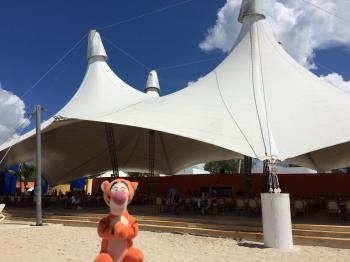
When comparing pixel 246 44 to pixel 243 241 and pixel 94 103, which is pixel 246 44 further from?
pixel 243 241

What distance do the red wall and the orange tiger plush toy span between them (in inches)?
470

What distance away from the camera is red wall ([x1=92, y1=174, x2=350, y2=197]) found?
603 inches

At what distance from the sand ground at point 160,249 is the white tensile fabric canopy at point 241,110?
2.50 metres

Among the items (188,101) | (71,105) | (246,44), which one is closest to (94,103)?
(71,105)

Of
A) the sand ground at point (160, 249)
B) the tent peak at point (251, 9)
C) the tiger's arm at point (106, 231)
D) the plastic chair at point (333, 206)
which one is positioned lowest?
the sand ground at point (160, 249)

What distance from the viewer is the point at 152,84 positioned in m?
27.4

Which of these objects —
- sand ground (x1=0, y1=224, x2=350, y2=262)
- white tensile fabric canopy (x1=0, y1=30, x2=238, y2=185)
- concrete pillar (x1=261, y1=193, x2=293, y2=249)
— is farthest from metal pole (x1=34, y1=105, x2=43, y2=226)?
concrete pillar (x1=261, y1=193, x2=293, y2=249)

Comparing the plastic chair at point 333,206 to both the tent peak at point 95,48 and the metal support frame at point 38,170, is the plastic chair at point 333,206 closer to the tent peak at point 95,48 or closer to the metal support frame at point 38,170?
the metal support frame at point 38,170

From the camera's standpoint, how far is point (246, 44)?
1460 cm

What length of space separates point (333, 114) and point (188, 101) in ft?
14.9

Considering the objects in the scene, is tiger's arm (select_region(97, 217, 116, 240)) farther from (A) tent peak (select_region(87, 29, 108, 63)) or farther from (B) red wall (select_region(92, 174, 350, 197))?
(A) tent peak (select_region(87, 29, 108, 63))

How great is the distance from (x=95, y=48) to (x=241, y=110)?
11.2 meters

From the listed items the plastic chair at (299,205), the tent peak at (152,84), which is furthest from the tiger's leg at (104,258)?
the tent peak at (152,84)

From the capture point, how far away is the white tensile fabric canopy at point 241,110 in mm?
10320
